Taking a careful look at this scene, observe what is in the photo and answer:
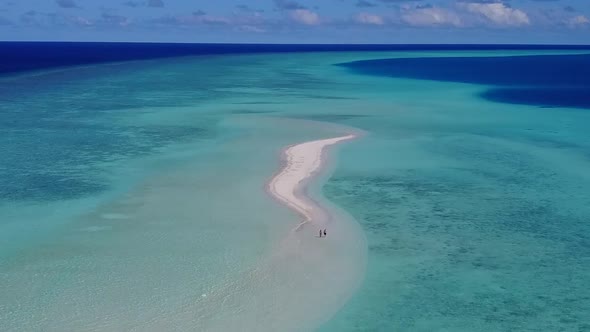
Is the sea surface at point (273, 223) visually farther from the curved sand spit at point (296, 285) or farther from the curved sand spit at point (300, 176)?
the curved sand spit at point (300, 176)

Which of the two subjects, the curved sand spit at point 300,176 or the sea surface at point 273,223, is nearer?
the sea surface at point 273,223

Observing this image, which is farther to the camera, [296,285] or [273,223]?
[273,223]

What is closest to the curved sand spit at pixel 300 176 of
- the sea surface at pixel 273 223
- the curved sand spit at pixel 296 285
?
the curved sand spit at pixel 296 285

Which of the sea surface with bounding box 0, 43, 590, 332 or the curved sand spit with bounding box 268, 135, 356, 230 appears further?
the curved sand spit with bounding box 268, 135, 356, 230

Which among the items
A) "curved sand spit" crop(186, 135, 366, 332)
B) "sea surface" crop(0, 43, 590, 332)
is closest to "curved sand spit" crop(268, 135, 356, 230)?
"curved sand spit" crop(186, 135, 366, 332)

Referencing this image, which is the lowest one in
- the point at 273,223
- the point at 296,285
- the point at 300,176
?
the point at 296,285

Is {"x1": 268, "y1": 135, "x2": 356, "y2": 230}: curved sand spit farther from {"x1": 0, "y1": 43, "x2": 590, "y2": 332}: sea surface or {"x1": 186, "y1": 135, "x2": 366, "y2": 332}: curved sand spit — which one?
{"x1": 0, "y1": 43, "x2": 590, "y2": 332}: sea surface

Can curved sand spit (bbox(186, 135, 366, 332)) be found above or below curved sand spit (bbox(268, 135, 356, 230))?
below

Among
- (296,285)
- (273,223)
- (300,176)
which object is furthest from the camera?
(300,176)

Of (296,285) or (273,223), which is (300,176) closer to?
(273,223)

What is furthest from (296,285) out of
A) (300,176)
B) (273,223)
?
(300,176)
